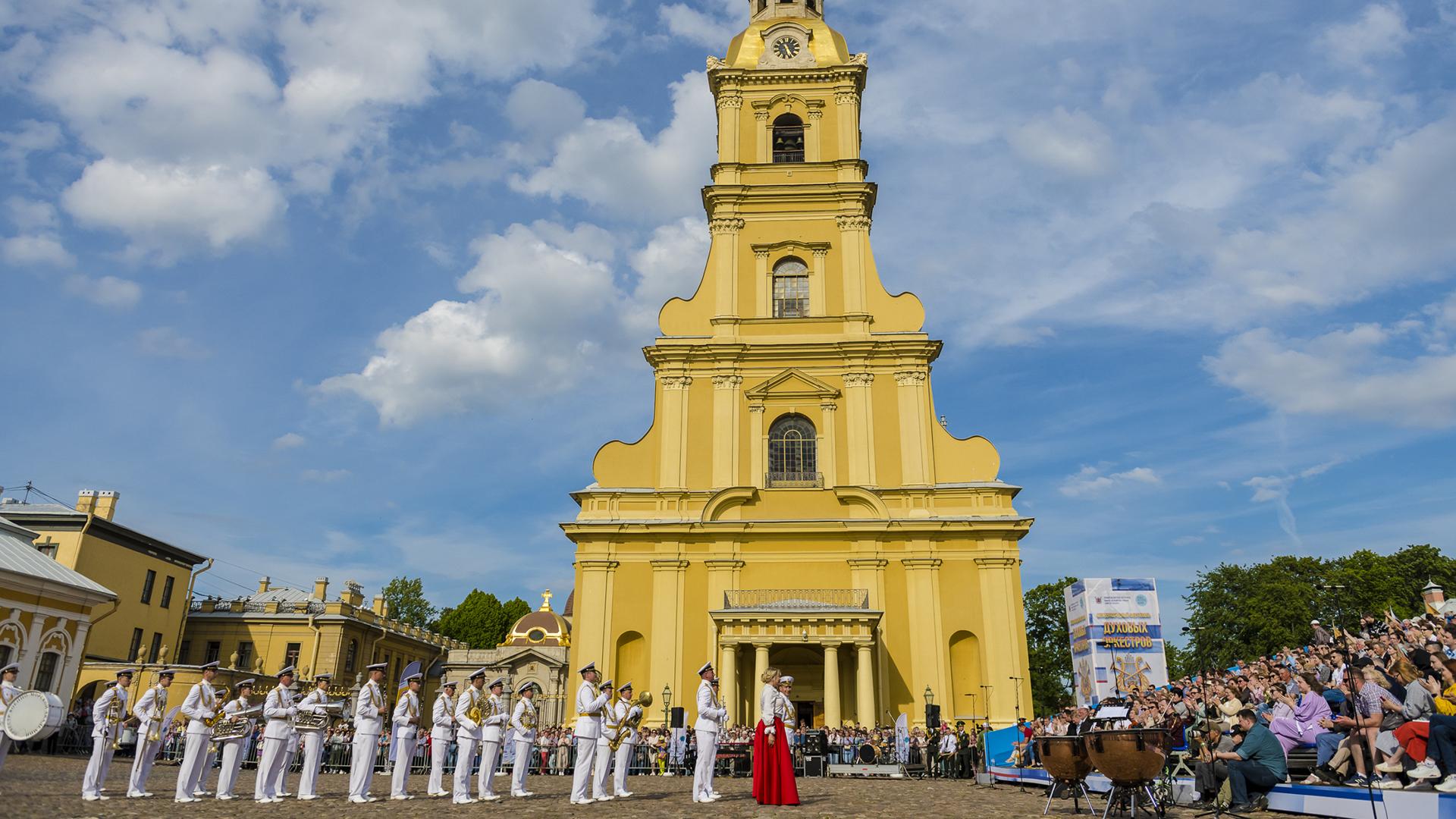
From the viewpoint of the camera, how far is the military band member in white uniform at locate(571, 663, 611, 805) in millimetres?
12594

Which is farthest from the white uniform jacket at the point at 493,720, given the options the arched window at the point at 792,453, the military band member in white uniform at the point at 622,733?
the arched window at the point at 792,453

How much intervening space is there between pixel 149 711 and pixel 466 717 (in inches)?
182

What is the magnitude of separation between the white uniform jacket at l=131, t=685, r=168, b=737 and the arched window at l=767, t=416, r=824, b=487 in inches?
747

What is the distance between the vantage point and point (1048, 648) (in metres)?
54.2

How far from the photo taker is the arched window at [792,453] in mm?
30188

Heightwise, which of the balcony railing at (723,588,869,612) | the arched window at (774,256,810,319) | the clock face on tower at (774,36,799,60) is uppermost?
the clock face on tower at (774,36,799,60)

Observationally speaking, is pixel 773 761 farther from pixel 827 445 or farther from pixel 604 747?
pixel 827 445

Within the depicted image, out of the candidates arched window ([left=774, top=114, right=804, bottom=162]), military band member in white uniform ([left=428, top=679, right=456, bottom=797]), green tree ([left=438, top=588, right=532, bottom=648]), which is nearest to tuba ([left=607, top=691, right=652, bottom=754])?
military band member in white uniform ([left=428, top=679, right=456, bottom=797])

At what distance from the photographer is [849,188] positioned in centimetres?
3306

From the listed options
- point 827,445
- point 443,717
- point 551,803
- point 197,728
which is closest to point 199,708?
point 197,728

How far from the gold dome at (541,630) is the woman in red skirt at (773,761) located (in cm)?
4436

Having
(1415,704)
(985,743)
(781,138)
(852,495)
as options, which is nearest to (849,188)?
(781,138)

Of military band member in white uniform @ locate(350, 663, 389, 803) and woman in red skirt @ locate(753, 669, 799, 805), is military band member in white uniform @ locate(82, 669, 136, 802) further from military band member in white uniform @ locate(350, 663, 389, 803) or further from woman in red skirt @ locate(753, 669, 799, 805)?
woman in red skirt @ locate(753, 669, 799, 805)

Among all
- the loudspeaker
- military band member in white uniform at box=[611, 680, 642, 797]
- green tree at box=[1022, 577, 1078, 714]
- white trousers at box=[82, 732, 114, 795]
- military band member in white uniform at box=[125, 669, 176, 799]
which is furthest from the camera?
green tree at box=[1022, 577, 1078, 714]
